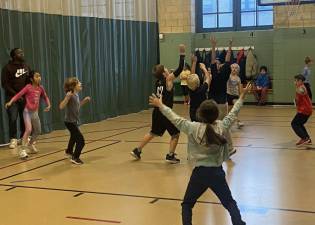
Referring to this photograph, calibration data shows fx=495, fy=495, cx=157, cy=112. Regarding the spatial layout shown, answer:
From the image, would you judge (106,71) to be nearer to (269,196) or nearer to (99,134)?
(99,134)

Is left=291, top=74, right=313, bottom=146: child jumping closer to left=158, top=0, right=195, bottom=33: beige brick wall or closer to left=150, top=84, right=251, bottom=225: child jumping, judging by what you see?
left=150, top=84, right=251, bottom=225: child jumping

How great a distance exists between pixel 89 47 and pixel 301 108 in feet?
17.7

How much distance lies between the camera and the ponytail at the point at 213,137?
3621 millimetres

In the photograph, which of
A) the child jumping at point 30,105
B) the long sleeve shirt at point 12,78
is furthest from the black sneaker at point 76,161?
the long sleeve shirt at point 12,78

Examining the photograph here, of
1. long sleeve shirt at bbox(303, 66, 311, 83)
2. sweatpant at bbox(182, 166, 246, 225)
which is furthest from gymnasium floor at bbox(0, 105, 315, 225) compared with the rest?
long sleeve shirt at bbox(303, 66, 311, 83)

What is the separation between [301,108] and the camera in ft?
25.8

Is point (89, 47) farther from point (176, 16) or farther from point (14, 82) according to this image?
point (176, 16)

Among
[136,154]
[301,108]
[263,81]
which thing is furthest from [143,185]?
[263,81]

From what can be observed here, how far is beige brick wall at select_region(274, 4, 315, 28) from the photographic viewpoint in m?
13.7

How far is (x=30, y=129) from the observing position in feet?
25.2

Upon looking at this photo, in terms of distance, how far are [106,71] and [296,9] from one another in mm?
5668

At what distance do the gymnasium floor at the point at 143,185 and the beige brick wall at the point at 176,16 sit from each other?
23.0ft

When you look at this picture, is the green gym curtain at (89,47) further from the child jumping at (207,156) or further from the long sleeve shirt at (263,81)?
the child jumping at (207,156)

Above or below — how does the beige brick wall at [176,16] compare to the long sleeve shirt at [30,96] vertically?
above
